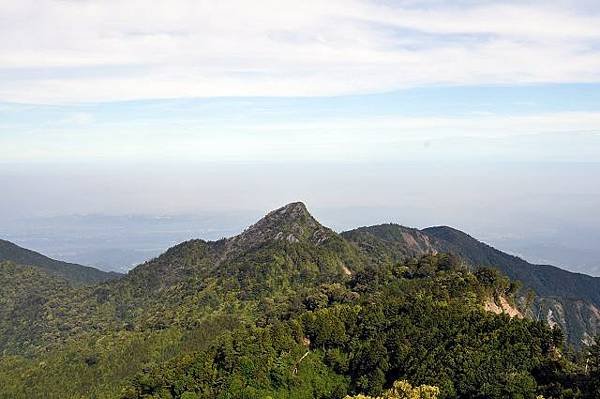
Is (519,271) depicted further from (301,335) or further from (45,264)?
(45,264)

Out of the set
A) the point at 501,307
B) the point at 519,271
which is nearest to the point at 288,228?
the point at 501,307

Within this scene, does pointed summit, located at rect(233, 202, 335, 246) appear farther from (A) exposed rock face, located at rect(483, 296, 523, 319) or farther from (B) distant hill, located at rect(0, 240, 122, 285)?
(B) distant hill, located at rect(0, 240, 122, 285)

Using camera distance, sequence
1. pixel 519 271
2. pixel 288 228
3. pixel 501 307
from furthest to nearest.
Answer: pixel 519 271, pixel 288 228, pixel 501 307

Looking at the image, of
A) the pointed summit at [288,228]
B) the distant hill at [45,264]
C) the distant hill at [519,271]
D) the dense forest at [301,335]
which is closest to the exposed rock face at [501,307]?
the dense forest at [301,335]

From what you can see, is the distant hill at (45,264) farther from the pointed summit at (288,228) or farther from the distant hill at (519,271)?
the distant hill at (519,271)

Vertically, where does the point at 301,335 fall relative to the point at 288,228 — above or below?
below

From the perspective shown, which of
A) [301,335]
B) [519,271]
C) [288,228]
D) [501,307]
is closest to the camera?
[301,335]
